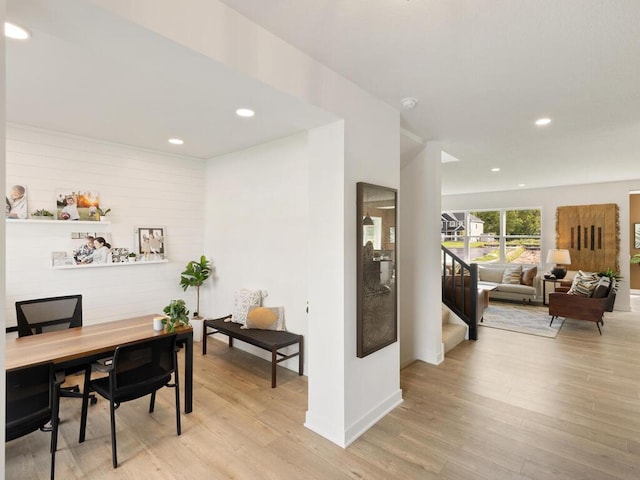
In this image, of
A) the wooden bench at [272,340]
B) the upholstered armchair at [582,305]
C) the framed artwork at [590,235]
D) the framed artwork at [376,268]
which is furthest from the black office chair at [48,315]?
the framed artwork at [590,235]

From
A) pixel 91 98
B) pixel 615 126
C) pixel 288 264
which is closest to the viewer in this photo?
pixel 91 98

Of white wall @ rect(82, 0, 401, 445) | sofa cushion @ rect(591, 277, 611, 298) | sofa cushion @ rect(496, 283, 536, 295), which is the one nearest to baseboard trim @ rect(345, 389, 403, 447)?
white wall @ rect(82, 0, 401, 445)

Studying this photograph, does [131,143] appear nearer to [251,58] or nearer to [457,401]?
[251,58]

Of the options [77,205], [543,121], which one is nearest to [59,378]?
[77,205]

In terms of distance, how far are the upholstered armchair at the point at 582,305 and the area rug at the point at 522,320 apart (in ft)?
0.92

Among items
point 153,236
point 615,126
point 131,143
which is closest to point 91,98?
point 131,143

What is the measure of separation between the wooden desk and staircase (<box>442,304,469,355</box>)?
10.3ft

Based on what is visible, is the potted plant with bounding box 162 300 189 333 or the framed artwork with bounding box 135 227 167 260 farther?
the framed artwork with bounding box 135 227 167 260

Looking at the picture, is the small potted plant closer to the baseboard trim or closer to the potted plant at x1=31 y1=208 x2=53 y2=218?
the potted plant at x1=31 y1=208 x2=53 y2=218

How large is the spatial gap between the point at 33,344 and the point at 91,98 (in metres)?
1.94

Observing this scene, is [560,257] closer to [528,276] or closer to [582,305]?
[528,276]

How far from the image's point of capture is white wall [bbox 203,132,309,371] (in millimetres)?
3684

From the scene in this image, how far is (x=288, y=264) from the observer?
3805 millimetres

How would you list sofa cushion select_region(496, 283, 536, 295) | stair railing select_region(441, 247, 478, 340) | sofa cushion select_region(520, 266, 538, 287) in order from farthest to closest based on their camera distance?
sofa cushion select_region(520, 266, 538, 287)
sofa cushion select_region(496, 283, 536, 295)
stair railing select_region(441, 247, 478, 340)
